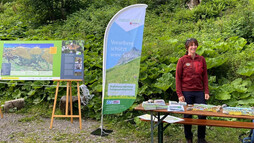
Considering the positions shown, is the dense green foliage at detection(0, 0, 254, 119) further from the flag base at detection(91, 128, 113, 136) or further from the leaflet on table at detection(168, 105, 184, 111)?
the leaflet on table at detection(168, 105, 184, 111)

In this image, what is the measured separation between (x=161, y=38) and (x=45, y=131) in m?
4.43

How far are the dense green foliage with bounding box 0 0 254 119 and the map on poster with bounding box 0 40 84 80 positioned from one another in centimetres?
107

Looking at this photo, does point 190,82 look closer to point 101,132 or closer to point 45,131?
point 101,132

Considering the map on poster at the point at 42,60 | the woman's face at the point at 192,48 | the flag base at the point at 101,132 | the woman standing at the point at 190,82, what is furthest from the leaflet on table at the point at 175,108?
the map on poster at the point at 42,60

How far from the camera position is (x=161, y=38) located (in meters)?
7.30

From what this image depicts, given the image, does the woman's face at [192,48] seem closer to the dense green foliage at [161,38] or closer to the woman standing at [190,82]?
the woman standing at [190,82]

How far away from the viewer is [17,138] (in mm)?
4340

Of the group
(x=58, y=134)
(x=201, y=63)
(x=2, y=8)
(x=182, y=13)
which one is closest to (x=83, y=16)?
(x=182, y=13)

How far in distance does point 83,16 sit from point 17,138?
7100 millimetres

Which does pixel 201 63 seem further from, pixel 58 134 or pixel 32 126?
pixel 32 126

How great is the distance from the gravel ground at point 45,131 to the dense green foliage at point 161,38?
2.27 feet

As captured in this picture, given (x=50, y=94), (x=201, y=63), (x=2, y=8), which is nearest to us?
(x=201, y=63)

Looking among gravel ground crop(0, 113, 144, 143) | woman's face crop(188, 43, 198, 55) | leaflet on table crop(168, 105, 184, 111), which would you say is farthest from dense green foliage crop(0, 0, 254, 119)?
leaflet on table crop(168, 105, 184, 111)

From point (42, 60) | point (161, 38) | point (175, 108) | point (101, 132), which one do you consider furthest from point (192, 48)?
point (161, 38)
